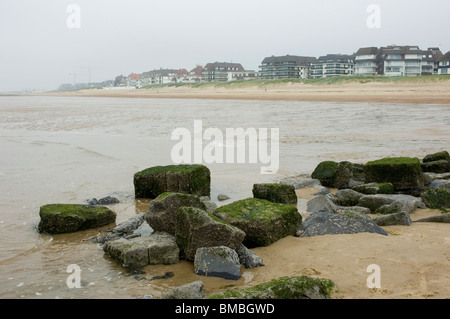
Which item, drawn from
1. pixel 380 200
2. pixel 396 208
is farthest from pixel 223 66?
pixel 396 208

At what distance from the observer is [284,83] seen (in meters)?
76.2

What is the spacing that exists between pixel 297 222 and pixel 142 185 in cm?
379

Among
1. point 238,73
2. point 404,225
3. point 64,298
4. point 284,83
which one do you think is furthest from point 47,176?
point 238,73

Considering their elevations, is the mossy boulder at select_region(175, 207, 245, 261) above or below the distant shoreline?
below

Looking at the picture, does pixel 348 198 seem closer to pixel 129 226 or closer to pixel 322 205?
pixel 322 205

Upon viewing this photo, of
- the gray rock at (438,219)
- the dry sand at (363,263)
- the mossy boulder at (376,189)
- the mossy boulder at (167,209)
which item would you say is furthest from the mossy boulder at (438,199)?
the mossy boulder at (167,209)

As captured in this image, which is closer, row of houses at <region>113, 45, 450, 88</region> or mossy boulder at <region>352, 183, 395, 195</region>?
mossy boulder at <region>352, 183, 395, 195</region>

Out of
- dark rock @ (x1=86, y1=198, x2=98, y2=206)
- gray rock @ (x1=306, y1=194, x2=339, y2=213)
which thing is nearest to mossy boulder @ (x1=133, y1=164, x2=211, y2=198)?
dark rock @ (x1=86, y1=198, x2=98, y2=206)

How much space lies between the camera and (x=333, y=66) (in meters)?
114

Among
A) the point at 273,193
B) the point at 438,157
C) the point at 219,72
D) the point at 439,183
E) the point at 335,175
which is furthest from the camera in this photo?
the point at 219,72

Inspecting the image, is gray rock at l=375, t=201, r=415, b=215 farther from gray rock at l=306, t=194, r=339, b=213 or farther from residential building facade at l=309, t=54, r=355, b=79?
residential building facade at l=309, t=54, r=355, b=79

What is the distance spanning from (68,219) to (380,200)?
5340 mm

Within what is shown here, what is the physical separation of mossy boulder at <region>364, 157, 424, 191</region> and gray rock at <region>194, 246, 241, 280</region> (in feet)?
17.1

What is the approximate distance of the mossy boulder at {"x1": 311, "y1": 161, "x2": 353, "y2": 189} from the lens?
1001cm
